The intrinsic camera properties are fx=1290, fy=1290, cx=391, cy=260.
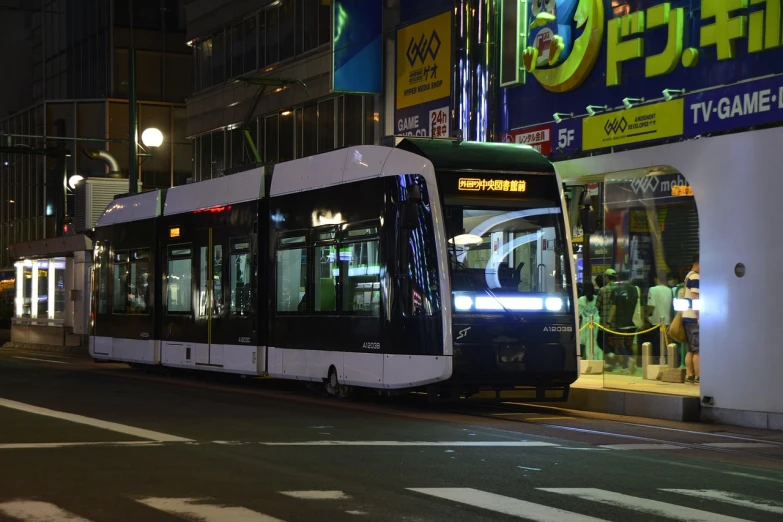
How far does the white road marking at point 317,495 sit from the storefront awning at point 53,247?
29.0 meters

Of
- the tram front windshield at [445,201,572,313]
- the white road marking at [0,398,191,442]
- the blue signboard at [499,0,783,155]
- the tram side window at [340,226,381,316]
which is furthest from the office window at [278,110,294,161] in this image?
the tram front windshield at [445,201,572,313]

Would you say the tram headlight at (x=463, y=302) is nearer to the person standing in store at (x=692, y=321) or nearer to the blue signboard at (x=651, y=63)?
the person standing in store at (x=692, y=321)

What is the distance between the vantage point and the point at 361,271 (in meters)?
17.7

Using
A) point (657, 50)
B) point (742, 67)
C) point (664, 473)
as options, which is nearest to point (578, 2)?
point (657, 50)

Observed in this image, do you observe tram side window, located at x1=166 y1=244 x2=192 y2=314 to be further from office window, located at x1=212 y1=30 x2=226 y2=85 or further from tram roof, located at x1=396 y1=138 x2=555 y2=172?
office window, located at x1=212 y1=30 x2=226 y2=85

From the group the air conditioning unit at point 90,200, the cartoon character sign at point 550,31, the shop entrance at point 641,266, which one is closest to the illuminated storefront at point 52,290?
the air conditioning unit at point 90,200

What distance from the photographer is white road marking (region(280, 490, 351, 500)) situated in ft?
30.1

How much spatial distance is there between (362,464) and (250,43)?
1148 inches

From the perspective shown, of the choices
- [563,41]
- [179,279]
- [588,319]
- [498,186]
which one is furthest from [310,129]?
[498,186]

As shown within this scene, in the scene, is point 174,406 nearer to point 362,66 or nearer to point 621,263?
point 621,263

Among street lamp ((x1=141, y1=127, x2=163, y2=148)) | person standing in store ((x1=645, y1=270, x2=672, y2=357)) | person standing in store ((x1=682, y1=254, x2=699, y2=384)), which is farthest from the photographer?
street lamp ((x1=141, y1=127, x2=163, y2=148))

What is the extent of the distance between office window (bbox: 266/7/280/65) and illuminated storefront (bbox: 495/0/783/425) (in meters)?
12.6

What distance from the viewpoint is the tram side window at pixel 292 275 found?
19328 mm

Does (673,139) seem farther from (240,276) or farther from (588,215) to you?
(240,276)
